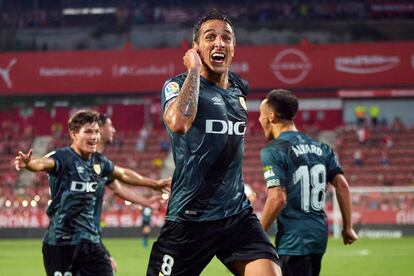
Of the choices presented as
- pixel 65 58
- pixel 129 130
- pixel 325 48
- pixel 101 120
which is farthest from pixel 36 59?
pixel 101 120

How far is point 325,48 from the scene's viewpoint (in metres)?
45.8

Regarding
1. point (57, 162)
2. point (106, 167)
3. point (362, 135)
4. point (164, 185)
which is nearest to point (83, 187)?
point (57, 162)

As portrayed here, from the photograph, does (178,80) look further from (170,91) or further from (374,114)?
(374,114)

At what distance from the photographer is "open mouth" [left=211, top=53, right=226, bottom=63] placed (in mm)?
6578

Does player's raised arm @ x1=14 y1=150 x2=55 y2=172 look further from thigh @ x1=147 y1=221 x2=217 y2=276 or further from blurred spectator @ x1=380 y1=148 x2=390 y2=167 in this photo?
blurred spectator @ x1=380 y1=148 x2=390 y2=167

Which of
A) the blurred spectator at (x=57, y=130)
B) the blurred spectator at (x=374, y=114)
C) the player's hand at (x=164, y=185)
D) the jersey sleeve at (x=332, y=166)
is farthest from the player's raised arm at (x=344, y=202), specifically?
the blurred spectator at (x=57, y=130)

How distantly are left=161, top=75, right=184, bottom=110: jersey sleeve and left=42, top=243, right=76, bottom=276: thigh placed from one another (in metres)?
3.60

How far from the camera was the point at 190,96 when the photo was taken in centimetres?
619

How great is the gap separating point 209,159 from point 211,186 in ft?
0.63

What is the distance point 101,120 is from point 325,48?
34.8 metres

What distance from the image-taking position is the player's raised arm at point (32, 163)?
354 inches

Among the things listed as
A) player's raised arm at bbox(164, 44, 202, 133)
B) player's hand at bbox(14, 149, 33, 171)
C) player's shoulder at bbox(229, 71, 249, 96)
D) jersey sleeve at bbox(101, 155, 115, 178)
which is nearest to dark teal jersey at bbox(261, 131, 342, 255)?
player's shoulder at bbox(229, 71, 249, 96)

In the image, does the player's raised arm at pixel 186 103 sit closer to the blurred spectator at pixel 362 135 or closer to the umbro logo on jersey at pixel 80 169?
Answer: the umbro logo on jersey at pixel 80 169

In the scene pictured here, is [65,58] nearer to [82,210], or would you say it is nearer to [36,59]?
[36,59]
